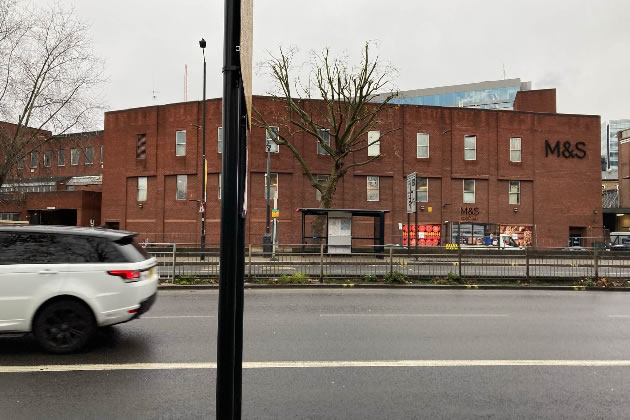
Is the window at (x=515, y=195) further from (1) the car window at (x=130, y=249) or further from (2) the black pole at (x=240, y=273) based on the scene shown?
(2) the black pole at (x=240, y=273)

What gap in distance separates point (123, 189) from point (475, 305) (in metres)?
31.8

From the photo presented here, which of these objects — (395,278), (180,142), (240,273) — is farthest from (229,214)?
(180,142)

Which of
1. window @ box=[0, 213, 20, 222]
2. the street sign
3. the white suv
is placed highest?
the street sign

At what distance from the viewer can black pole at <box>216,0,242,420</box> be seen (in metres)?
1.77

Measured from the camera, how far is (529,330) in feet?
24.3

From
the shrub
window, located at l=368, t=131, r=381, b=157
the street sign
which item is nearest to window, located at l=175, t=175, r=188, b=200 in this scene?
window, located at l=368, t=131, r=381, b=157

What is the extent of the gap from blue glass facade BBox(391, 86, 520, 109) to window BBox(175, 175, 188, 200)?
6170cm

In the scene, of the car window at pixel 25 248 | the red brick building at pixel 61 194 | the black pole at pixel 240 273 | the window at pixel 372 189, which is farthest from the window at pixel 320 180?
the black pole at pixel 240 273

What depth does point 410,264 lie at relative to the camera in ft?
45.5

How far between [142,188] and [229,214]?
116ft

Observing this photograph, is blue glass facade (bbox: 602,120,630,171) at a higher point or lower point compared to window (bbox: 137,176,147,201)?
higher

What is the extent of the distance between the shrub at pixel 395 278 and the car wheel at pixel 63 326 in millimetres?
9341

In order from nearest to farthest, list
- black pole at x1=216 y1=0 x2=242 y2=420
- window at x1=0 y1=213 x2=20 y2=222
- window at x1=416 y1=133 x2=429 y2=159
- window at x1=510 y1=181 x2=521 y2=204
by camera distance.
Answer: black pole at x1=216 y1=0 x2=242 y2=420
window at x1=416 y1=133 x2=429 y2=159
window at x1=510 y1=181 x2=521 y2=204
window at x1=0 y1=213 x2=20 y2=222

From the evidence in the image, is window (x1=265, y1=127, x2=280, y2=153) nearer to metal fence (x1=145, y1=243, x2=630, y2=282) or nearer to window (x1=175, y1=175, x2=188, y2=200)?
window (x1=175, y1=175, x2=188, y2=200)
